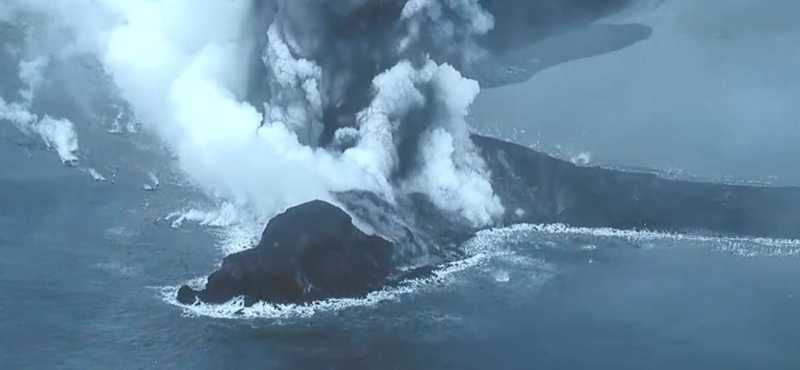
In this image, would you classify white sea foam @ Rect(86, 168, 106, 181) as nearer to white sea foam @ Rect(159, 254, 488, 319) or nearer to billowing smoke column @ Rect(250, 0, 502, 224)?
billowing smoke column @ Rect(250, 0, 502, 224)

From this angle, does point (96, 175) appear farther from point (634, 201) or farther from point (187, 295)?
point (634, 201)

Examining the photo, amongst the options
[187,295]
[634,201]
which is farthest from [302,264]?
[634,201]

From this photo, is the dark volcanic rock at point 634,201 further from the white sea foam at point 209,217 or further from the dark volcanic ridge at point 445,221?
the white sea foam at point 209,217

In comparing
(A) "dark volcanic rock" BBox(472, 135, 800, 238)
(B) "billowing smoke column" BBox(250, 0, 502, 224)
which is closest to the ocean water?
(A) "dark volcanic rock" BBox(472, 135, 800, 238)

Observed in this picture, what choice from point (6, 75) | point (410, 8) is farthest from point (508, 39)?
point (6, 75)

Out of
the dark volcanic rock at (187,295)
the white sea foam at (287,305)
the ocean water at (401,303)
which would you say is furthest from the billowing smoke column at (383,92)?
the dark volcanic rock at (187,295)

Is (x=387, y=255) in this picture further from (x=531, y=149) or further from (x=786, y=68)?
(x=786, y=68)
